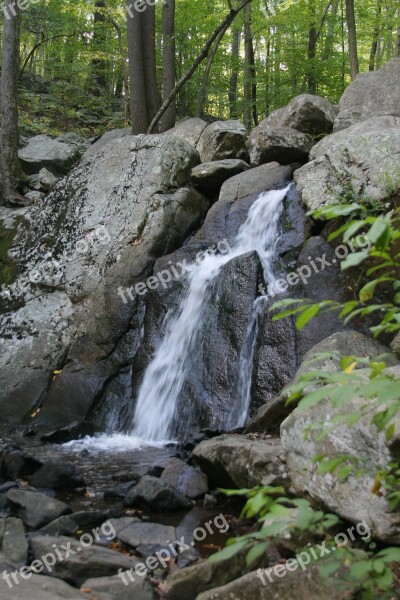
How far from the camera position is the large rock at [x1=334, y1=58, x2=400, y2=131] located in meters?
9.75

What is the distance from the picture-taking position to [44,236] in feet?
32.6

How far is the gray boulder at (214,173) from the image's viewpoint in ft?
31.7

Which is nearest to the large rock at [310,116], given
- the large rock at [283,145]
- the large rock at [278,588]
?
the large rock at [283,145]

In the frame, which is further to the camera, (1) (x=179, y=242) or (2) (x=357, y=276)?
(1) (x=179, y=242)

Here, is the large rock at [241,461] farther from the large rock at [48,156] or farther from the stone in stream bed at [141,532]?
the large rock at [48,156]

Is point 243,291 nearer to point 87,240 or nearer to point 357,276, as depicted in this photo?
point 357,276

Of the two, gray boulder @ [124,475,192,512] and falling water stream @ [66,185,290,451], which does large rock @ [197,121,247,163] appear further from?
gray boulder @ [124,475,192,512]

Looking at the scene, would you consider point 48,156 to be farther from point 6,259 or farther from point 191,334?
point 191,334

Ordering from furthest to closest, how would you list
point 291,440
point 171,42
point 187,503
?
1. point 171,42
2. point 187,503
3. point 291,440

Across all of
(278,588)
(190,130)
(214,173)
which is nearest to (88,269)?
(214,173)

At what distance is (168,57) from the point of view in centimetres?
1293

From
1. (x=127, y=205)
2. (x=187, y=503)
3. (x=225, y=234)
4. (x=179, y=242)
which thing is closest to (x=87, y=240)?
(x=127, y=205)

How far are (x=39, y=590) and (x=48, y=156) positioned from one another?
1151 centimetres

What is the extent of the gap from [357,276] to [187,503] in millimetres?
3742
